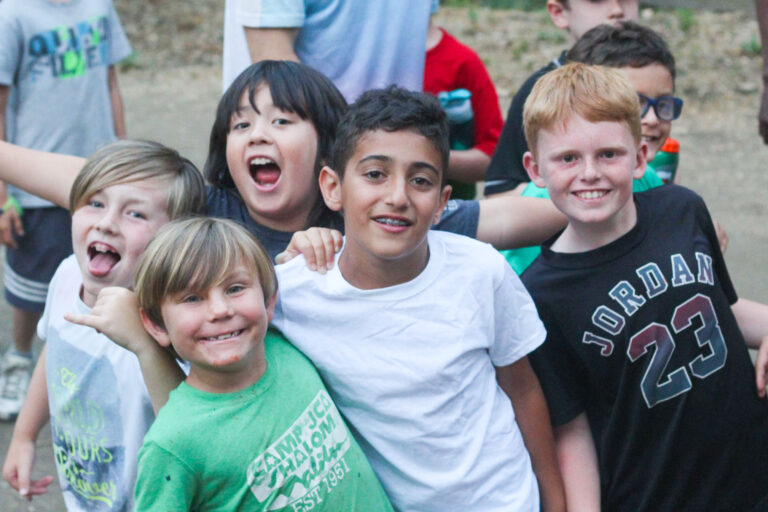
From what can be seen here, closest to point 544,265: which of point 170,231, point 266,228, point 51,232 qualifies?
point 266,228

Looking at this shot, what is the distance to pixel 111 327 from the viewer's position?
2.12 meters

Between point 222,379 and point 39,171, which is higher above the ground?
point 39,171

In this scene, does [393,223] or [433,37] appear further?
[433,37]

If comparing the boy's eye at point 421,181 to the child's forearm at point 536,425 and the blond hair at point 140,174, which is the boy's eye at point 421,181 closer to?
the child's forearm at point 536,425

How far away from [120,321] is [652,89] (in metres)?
1.72

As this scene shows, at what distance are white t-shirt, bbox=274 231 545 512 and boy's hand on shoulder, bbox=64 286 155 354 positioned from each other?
1.02ft

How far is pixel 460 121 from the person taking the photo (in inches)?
151

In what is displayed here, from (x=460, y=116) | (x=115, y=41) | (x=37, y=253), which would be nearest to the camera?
(x=460, y=116)

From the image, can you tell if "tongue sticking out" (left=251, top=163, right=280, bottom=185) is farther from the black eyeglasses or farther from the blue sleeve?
the black eyeglasses

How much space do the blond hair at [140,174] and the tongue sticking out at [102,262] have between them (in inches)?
5.8

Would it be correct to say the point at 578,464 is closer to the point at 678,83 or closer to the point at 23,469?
the point at 23,469

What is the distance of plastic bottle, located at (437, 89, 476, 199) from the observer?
3715 mm

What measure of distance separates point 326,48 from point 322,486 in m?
1.48

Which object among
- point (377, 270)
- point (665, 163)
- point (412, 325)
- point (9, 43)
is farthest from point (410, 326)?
point (9, 43)
